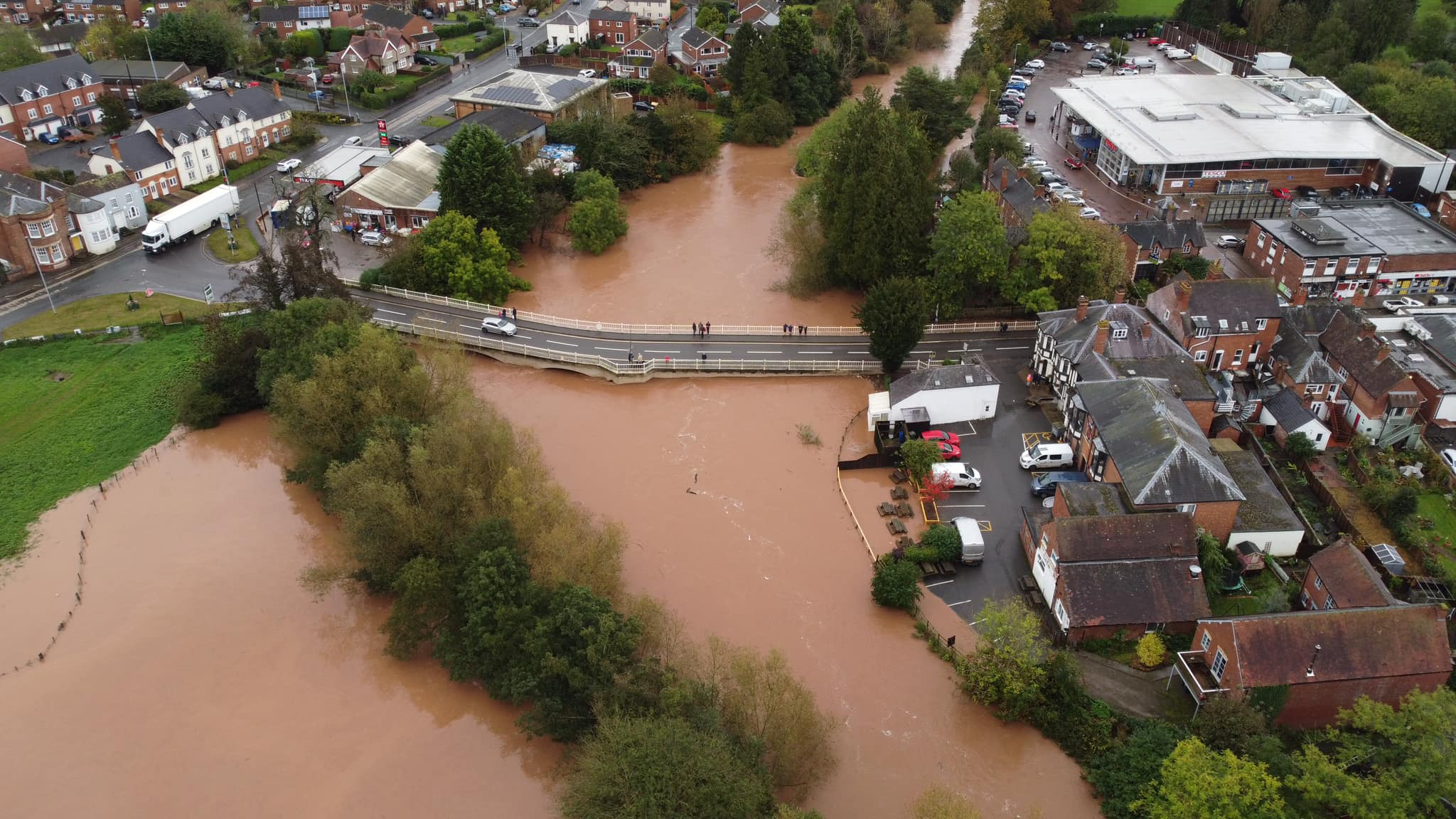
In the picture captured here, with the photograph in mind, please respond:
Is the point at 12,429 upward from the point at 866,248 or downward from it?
downward

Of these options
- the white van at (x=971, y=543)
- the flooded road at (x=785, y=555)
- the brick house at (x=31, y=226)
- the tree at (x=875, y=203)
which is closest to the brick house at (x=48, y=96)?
the brick house at (x=31, y=226)

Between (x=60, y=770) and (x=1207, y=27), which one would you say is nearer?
Result: (x=60, y=770)

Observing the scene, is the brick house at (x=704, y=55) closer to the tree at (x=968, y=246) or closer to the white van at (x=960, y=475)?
the tree at (x=968, y=246)

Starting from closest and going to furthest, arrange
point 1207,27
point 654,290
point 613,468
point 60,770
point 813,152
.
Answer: point 60,770
point 613,468
point 654,290
point 813,152
point 1207,27

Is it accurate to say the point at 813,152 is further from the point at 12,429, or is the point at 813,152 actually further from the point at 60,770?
the point at 60,770

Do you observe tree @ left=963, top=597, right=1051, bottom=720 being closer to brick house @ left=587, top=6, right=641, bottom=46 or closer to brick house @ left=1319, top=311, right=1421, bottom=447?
brick house @ left=1319, top=311, right=1421, bottom=447

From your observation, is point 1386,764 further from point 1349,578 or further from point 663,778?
point 663,778

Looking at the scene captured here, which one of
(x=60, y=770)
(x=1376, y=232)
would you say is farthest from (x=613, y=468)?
(x=1376, y=232)
